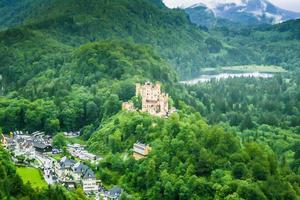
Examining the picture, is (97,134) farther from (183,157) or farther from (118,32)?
(118,32)

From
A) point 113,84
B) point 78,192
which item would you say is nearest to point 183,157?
point 78,192

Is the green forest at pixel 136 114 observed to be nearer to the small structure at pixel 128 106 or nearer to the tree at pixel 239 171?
the tree at pixel 239 171

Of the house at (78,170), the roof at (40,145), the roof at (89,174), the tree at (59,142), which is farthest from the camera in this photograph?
the tree at (59,142)

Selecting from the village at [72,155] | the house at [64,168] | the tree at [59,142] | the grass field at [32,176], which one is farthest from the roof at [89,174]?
the tree at [59,142]

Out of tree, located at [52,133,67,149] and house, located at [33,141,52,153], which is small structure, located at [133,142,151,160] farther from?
house, located at [33,141,52,153]

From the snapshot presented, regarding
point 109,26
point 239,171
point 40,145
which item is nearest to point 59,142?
point 40,145

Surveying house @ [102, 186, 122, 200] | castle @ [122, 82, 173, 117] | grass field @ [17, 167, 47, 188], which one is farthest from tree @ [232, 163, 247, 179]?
grass field @ [17, 167, 47, 188]

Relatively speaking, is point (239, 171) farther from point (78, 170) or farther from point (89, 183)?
point (78, 170)
